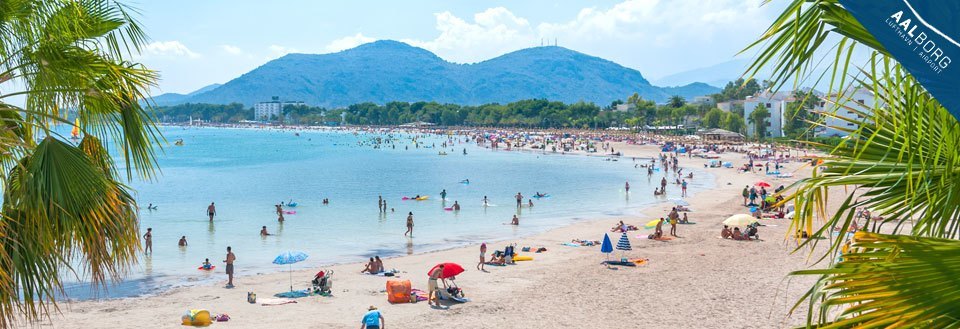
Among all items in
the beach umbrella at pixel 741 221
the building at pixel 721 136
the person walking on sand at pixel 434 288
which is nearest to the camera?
the person walking on sand at pixel 434 288

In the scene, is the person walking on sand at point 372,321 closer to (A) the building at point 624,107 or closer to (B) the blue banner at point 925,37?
(B) the blue banner at point 925,37

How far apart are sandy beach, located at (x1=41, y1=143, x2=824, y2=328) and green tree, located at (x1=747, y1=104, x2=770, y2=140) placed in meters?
60.1

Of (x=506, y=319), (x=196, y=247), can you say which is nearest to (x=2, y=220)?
(x=506, y=319)

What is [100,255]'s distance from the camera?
Result: 3.51 meters

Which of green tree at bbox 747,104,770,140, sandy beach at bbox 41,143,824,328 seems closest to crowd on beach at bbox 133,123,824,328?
sandy beach at bbox 41,143,824,328

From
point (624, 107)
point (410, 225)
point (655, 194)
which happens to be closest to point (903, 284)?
point (410, 225)

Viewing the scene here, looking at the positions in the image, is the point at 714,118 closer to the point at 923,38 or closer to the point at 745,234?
the point at 745,234

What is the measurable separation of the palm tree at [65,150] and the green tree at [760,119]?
79270 mm

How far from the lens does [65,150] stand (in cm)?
333

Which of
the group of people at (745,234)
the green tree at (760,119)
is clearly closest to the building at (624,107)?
the green tree at (760,119)

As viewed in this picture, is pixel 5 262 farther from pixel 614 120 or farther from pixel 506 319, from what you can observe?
pixel 614 120

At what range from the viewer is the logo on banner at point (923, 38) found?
1741 millimetres

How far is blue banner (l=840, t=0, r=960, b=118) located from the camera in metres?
1.73

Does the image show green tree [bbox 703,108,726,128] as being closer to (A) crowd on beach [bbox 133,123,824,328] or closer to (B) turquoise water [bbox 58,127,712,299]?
(A) crowd on beach [bbox 133,123,824,328]
